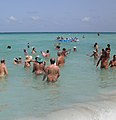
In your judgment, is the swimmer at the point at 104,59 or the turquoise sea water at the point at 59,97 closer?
the turquoise sea water at the point at 59,97

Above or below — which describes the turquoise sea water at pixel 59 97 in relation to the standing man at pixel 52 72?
below

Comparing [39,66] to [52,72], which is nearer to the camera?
[52,72]

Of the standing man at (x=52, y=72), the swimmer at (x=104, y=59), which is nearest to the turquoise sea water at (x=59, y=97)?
the standing man at (x=52, y=72)

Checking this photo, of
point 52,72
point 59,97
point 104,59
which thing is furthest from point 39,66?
point 59,97

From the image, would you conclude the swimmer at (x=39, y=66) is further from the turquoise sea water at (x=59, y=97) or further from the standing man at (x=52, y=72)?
the standing man at (x=52, y=72)

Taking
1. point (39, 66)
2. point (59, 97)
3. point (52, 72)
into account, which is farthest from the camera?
point (39, 66)

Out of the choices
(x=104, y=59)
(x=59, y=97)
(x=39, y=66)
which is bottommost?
(x=59, y=97)

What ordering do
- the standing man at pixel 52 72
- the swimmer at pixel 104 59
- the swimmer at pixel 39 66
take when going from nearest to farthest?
the standing man at pixel 52 72 < the swimmer at pixel 39 66 < the swimmer at pixel 104 59

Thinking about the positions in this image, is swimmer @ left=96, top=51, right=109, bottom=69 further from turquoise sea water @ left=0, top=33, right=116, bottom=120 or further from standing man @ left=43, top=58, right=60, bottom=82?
standing man @ left=43, top=58, right=60, bottom=82

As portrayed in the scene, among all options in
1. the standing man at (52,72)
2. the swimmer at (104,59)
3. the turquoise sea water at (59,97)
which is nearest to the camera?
the turquoise sea water at (59,97)

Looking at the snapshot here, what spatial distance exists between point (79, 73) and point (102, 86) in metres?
3.23

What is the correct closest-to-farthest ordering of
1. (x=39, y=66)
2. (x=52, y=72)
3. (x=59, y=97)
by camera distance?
(x=59, y=97), (x=52, y=72), (x=39, y=66)

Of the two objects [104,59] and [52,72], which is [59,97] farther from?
[104,59]

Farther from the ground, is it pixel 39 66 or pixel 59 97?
pixel 39 66
